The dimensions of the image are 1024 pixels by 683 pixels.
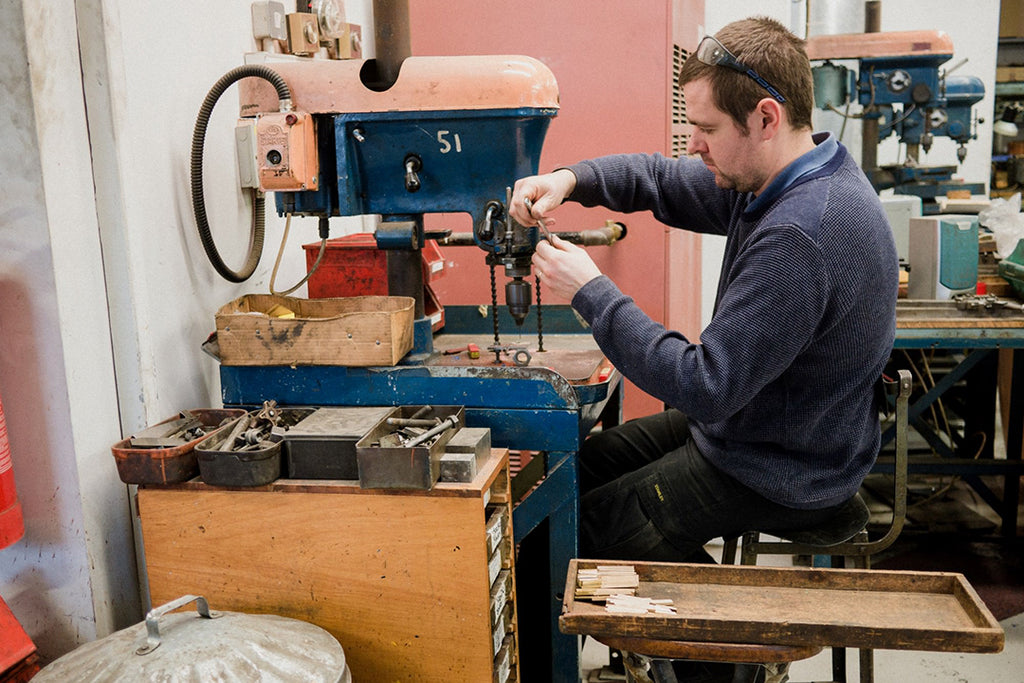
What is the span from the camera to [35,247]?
147cm

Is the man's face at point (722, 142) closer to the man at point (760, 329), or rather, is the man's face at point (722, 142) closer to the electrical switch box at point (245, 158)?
the man at point (760, 329)

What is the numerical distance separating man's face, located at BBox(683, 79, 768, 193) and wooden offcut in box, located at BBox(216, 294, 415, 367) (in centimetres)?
63

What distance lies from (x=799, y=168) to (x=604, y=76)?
1.18 meters

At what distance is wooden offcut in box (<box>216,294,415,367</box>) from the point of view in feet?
5.26

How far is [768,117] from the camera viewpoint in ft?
4.92

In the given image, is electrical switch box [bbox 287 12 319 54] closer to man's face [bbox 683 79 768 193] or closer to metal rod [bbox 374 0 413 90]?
metal rod [bbox 374 0 413 90]

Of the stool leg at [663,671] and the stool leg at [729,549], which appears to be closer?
the stool leg at [663,671]

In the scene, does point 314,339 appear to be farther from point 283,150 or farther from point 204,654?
point 204,654

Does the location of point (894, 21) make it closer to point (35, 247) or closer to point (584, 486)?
point (584, 486)

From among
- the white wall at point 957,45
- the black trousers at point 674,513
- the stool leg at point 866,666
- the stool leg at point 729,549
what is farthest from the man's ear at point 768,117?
the white wall at point 957,45

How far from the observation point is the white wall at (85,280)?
147 cm

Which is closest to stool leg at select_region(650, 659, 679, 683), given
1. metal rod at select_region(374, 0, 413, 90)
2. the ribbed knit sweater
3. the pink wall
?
the ribbed knit sweater

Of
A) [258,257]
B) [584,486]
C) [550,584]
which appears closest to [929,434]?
[584,486]

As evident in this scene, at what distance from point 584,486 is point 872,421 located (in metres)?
0.69
